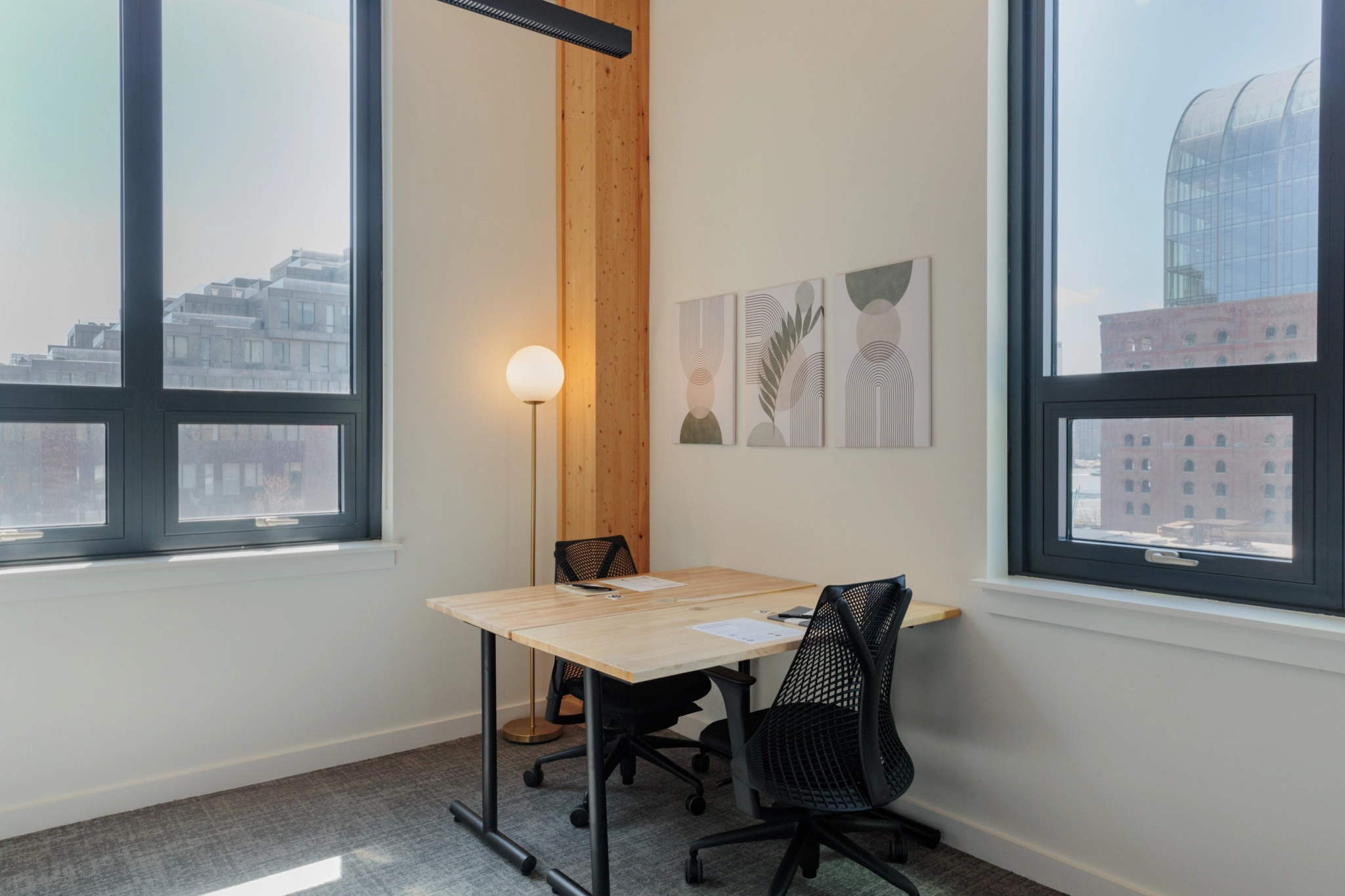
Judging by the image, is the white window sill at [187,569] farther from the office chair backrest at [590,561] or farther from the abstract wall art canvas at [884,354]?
the abstract wall art canvas at [884,354]

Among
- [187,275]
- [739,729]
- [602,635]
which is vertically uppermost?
[187,275]

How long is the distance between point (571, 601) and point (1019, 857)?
175 centimetres

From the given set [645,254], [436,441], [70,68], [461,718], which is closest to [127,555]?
[436,441]

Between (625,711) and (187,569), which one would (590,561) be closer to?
(625,711)

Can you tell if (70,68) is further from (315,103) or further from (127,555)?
(127,555)

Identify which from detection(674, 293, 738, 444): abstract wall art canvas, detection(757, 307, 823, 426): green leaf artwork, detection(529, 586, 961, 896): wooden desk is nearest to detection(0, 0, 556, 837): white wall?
detection(674, 293, 738, 444): abstract wall art canvas

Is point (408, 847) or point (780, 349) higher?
point (780, 349)

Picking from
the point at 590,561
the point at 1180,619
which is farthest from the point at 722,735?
the point at 1180,619

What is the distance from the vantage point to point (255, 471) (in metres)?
3.73

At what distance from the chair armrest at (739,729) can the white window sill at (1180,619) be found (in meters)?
0.95

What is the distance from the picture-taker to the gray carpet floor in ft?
8.90

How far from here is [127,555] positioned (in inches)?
134

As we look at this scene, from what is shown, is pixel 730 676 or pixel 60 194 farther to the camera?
pixel 60 194

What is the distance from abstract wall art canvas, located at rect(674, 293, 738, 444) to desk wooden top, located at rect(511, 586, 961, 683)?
102 centimetres
